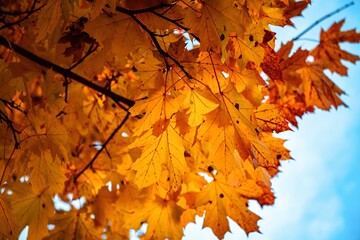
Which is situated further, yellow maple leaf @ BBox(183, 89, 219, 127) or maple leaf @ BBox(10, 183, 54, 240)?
maple leaf @ BBox(10, 183, 54, 240)

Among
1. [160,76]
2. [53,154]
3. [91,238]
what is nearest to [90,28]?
[160,76]

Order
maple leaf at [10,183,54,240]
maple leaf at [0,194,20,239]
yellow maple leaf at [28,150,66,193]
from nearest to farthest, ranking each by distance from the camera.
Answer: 1. maple leaf at [0,194,20,239]
2. yellow maple leaf at [28,150,66,193]
3. maple leaf at [10,183,54,240]

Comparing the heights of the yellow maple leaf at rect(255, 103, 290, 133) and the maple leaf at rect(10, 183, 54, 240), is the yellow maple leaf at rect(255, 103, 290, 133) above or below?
above

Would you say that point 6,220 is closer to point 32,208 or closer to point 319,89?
point 32,208

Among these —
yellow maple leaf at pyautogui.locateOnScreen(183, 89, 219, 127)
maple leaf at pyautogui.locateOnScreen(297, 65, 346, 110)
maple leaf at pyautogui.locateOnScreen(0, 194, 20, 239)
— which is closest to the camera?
yellow maple leaf at pyautogui.locateOnScreen(183, 89, 219, 127)

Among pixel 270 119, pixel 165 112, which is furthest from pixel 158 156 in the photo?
pixel 270 119

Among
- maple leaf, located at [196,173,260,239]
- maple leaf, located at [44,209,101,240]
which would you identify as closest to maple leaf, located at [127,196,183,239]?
maple leaf, located at [196,173,260,239]

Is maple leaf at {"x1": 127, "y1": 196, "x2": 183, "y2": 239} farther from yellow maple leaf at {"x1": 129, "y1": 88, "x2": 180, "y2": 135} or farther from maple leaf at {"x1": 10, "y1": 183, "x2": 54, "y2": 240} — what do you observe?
yellow maple leaf at {"x1": 129, "y1": 88, "x2": 180, "y2": 135}

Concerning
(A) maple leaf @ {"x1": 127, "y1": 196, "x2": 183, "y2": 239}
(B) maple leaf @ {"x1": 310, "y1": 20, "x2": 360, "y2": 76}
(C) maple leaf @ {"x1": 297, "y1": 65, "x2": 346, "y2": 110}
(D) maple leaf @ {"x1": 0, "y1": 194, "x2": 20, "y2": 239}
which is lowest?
(D) maple leaf @ {"x1": 0, "y1": 194, "x2": 20, "y2": 239}

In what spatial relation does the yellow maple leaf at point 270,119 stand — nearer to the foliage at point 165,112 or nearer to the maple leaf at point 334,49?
the foliage at point 165,112

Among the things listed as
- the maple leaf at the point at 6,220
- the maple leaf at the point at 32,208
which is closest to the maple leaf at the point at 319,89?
the maple leaf at the point at 32,208
